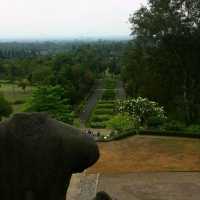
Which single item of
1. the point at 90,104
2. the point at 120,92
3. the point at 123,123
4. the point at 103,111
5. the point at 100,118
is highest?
the point at 123,123

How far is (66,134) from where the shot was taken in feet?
15.0

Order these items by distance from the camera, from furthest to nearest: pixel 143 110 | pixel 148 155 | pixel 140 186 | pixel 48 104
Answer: pixel 48 104 → pixel 143 110 → pixel 148 155 → pixel 140 186

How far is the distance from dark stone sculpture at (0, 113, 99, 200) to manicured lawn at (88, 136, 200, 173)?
1616 centimetres

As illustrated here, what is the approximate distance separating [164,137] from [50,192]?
23267 millimetres

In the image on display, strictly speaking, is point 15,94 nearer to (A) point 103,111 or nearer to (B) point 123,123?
(A) point 103,111

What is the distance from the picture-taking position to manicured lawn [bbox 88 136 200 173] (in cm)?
2094

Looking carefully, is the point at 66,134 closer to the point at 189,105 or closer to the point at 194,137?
the point at 194,137

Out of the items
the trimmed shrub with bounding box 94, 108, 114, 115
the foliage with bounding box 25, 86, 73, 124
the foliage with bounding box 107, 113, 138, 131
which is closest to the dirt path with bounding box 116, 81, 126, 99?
the trimmed shrub with bounding box 94, 108, 114, 115

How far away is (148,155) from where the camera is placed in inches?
909

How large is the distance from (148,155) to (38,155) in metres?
19.0

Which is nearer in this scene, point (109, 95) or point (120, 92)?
point (109, 95)

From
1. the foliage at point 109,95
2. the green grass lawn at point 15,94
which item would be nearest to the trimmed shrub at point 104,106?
the foliage at point 109,95

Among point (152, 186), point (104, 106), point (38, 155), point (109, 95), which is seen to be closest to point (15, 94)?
point (109, 95)

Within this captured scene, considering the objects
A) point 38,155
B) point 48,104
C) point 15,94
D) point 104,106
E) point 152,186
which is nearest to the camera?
point 38,155
